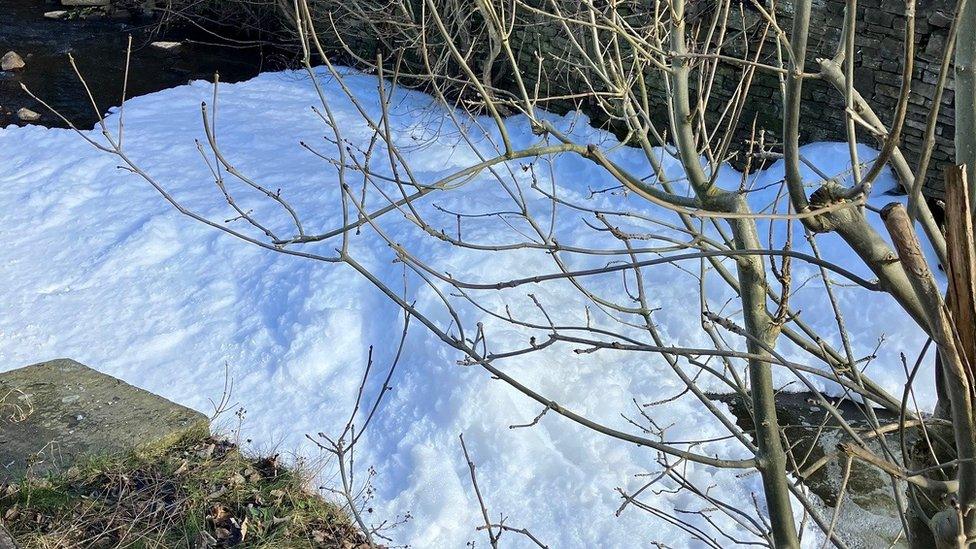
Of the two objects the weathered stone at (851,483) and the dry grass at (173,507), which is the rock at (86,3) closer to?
the dry grass at (173,507)

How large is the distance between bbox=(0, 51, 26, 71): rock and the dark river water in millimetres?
100

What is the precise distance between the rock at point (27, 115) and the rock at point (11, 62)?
169cm

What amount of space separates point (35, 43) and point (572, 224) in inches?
329

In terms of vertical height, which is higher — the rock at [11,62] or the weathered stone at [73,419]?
the weathered stone at [73,419]

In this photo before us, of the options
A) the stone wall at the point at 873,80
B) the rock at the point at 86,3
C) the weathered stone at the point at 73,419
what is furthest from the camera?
the rock at the point at 86,3

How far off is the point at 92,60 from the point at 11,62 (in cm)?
91

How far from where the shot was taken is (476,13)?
29.9ft

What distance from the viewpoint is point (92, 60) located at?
36.4 feet

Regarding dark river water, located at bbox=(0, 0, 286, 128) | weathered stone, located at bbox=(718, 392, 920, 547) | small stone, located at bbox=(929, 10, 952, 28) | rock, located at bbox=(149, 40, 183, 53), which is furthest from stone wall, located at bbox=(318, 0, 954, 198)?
rock, located at bbox=(149, 40, 183, 53)

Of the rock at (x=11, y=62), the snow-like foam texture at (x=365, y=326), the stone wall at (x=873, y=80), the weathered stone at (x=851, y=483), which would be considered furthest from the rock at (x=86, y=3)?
the weathered stone at (x=851, y=483)

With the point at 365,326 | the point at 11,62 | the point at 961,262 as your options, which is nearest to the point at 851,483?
the point at 365,326

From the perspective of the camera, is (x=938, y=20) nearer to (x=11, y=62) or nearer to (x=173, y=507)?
(x=173, y=507)

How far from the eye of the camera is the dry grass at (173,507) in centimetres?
366

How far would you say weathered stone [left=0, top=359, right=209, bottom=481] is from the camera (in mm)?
4090
